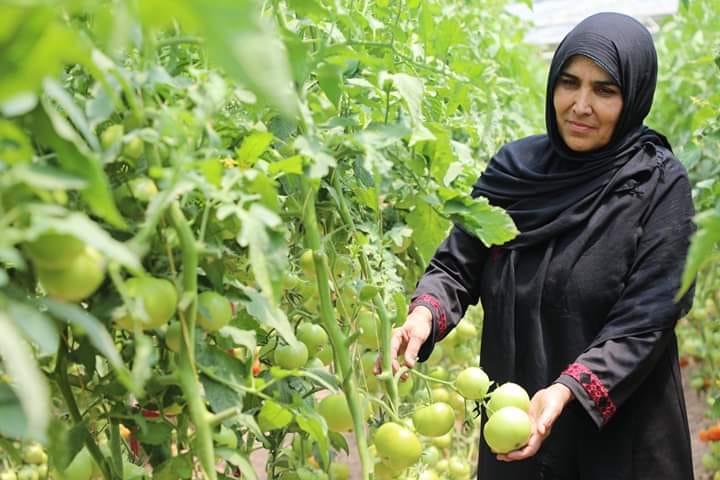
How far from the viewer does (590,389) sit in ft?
4.66

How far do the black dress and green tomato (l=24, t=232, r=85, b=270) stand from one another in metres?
0.93

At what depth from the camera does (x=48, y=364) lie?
3.21 ft

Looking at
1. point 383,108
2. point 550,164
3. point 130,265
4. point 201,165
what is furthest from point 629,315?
point 130,265

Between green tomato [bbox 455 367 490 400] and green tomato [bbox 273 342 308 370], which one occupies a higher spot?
green tomato [bbox 273 342 308 370]

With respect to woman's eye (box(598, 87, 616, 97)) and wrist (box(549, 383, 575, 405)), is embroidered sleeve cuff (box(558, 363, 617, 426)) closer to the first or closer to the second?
wrist (box(549, 383, 575, 405))

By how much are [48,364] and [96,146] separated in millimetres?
337

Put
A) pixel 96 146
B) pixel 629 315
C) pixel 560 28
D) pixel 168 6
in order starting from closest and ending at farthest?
pixel 168 6 → pixel 96 146 → pixel 629 315 → pixel 560 28

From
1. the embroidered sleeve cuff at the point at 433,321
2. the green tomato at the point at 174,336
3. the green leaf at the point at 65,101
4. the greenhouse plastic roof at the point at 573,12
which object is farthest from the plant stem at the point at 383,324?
the greenhouse plastic roof at the point at 573,12

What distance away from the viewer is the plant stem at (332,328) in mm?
1087

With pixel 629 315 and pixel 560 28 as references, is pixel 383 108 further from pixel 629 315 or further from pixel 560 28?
pixel 560 28

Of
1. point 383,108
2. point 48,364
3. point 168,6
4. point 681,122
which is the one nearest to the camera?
point 168,6

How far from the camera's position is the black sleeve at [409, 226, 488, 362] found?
5.26 feet

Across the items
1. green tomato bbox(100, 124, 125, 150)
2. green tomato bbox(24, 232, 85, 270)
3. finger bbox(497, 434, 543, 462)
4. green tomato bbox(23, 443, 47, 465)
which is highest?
green tomato bbox(100, 124, 125, 150)

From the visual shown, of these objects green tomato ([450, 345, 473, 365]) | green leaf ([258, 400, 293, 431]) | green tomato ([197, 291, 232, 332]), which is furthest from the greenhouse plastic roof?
green tomato ([197, 291, 232, 332])
